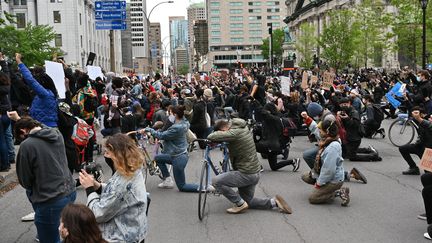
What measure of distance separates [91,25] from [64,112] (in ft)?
278

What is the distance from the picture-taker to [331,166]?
9078 mm

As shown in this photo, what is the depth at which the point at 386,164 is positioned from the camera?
43.3 ft

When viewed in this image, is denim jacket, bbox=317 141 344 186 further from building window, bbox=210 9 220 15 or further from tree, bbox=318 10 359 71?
building window, bbox=210 9 220 15

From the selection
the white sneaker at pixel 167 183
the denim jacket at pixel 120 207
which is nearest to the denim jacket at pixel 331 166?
the white sneaker at pixel 167 183

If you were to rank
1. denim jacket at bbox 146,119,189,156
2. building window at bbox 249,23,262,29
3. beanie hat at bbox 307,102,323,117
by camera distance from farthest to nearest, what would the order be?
building window at bbox 249,23,262,29 < beanie hat at bbox 307,102,323,117 < denim jacket at bbox 146,119,189,156

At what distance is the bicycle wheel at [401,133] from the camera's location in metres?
15.2

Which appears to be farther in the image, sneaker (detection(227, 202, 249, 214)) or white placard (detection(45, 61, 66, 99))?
white placard (detection(45, 61, 66, 99))

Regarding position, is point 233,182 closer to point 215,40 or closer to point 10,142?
point 10,142

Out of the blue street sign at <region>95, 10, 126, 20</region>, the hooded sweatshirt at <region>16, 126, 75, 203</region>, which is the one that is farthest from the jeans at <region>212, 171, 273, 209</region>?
the blue street sign at <region>95, 10, 126, 20</region>

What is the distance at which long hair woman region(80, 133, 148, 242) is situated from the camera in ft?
14.9

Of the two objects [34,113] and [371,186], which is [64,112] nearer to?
[34,113]

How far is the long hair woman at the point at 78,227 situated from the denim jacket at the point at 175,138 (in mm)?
5896

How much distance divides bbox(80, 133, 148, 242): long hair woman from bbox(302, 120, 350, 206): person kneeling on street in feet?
16.6

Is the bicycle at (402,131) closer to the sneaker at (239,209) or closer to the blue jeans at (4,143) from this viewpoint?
the sneaker at (239,209)
